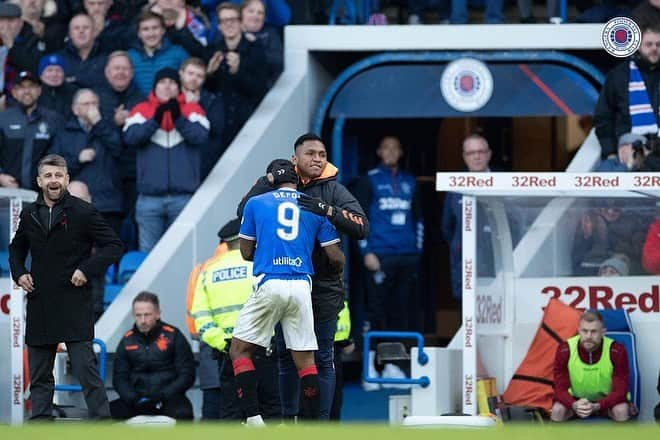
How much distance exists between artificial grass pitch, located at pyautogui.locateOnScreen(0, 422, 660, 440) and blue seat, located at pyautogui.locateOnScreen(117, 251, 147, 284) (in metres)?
8.35

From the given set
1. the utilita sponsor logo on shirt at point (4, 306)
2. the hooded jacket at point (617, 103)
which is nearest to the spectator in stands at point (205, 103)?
the utilita sponsor logo on shirt at point (4, 306)

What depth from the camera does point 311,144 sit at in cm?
1102

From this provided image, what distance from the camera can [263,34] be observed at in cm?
1666

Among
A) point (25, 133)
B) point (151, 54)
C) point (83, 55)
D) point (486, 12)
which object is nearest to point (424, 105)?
point (486, 12)

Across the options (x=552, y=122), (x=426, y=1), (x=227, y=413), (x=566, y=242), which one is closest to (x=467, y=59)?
(x=426, y=1)

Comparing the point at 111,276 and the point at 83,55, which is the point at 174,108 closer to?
the point at 111,276

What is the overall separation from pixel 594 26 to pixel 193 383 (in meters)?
5.46

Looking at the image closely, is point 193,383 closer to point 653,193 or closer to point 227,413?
point 227,413

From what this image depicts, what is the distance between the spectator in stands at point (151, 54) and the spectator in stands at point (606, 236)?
15.0ft

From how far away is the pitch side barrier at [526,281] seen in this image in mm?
12844

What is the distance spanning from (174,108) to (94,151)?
0.84m

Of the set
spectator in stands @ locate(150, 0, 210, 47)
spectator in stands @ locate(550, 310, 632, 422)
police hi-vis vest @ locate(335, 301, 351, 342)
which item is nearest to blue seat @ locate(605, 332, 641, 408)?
spectator in stands @ locate(550, 310, 632, 422)

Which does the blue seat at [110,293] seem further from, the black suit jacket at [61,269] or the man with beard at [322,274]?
the man with beard at [322,274]

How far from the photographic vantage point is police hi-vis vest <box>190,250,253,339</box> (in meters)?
12.1
